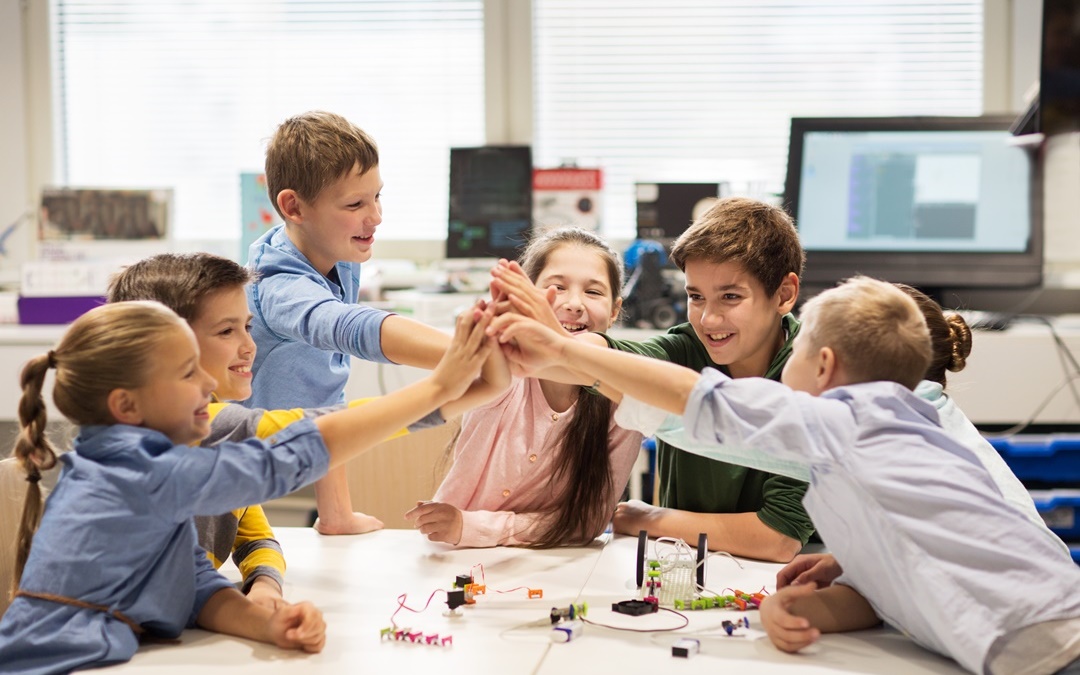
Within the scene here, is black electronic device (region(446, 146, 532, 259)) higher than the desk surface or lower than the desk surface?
higher

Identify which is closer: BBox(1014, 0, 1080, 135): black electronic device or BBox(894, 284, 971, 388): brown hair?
BBox(894, 284, 971, 388): brown hair

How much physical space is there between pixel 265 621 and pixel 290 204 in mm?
828

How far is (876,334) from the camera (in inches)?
47.5

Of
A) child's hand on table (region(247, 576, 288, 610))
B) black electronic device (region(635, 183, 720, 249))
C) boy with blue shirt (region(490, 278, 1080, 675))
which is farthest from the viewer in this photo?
black electronic device (region(635, 183, 720, 249))

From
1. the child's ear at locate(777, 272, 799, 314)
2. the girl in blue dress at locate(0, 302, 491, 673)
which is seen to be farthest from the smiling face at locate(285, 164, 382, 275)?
the child's ear at locate(777, 272, 799, 314)

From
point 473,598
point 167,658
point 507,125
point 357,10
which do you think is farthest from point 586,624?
point 357,10

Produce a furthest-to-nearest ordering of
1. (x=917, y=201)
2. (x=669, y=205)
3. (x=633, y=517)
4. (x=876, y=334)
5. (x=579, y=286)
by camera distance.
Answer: (x=669, y=205) < (x=917, y=201) < (x=579, y=286) < (x=633, y=517) < (x=876, y=334)

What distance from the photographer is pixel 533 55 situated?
3801mm

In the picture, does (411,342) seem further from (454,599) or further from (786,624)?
(786,624)

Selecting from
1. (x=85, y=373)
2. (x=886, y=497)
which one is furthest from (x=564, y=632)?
(x=85, y=373)

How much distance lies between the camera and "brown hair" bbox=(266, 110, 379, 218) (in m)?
1.78

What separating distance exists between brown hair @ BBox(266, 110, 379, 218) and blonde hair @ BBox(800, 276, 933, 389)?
0.91m

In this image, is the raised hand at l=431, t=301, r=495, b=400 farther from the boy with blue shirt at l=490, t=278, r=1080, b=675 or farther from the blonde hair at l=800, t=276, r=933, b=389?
the blonde hair at l=800, t=276, r=933, b=389

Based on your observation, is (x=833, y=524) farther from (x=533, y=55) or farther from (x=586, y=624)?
(x=533, y=55)
